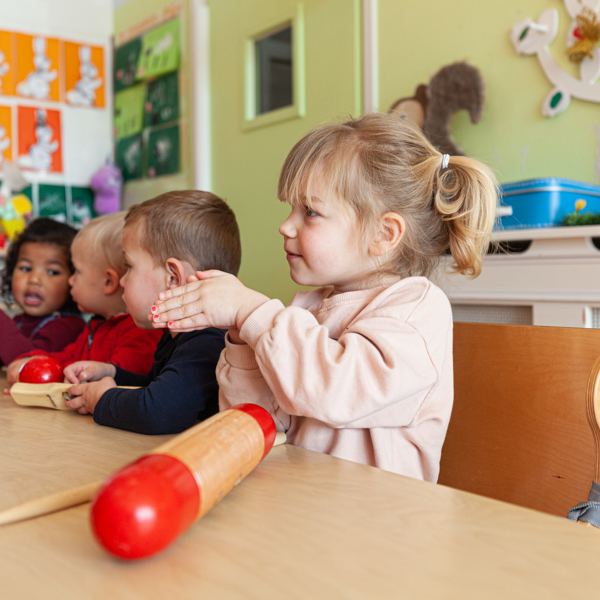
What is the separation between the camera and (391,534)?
0.41 metres

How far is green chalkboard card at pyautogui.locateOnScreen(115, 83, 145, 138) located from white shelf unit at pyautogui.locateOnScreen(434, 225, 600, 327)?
2200mm

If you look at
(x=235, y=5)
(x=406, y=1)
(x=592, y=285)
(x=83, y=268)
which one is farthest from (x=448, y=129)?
(x=235, y=5)

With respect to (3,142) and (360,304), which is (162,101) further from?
(360,304)

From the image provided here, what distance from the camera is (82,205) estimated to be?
329 centimetres

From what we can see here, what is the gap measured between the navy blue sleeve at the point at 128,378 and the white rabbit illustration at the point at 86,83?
2.54 metres

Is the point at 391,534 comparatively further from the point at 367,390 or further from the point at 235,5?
the point at 235,5

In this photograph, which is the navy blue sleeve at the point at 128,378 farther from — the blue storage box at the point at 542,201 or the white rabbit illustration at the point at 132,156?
the white rabbit illustration at the point at 132,156

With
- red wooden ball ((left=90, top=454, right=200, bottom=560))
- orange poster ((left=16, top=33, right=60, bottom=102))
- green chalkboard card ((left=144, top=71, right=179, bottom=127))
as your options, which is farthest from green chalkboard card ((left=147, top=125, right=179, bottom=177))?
red wooden ball ((left=90, top=454, right=200, bottom=560))

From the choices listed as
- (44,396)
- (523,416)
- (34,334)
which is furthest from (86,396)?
(34,334)

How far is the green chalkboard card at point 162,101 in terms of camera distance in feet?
10.1

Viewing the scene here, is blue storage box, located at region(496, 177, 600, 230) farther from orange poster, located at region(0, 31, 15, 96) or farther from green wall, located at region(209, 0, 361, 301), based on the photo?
orange poster, located at region(0, 31, 15, 96)

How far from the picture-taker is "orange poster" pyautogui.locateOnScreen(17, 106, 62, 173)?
121 inches

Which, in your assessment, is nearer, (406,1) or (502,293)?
(502,293)

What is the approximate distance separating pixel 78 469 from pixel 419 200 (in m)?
0.55
